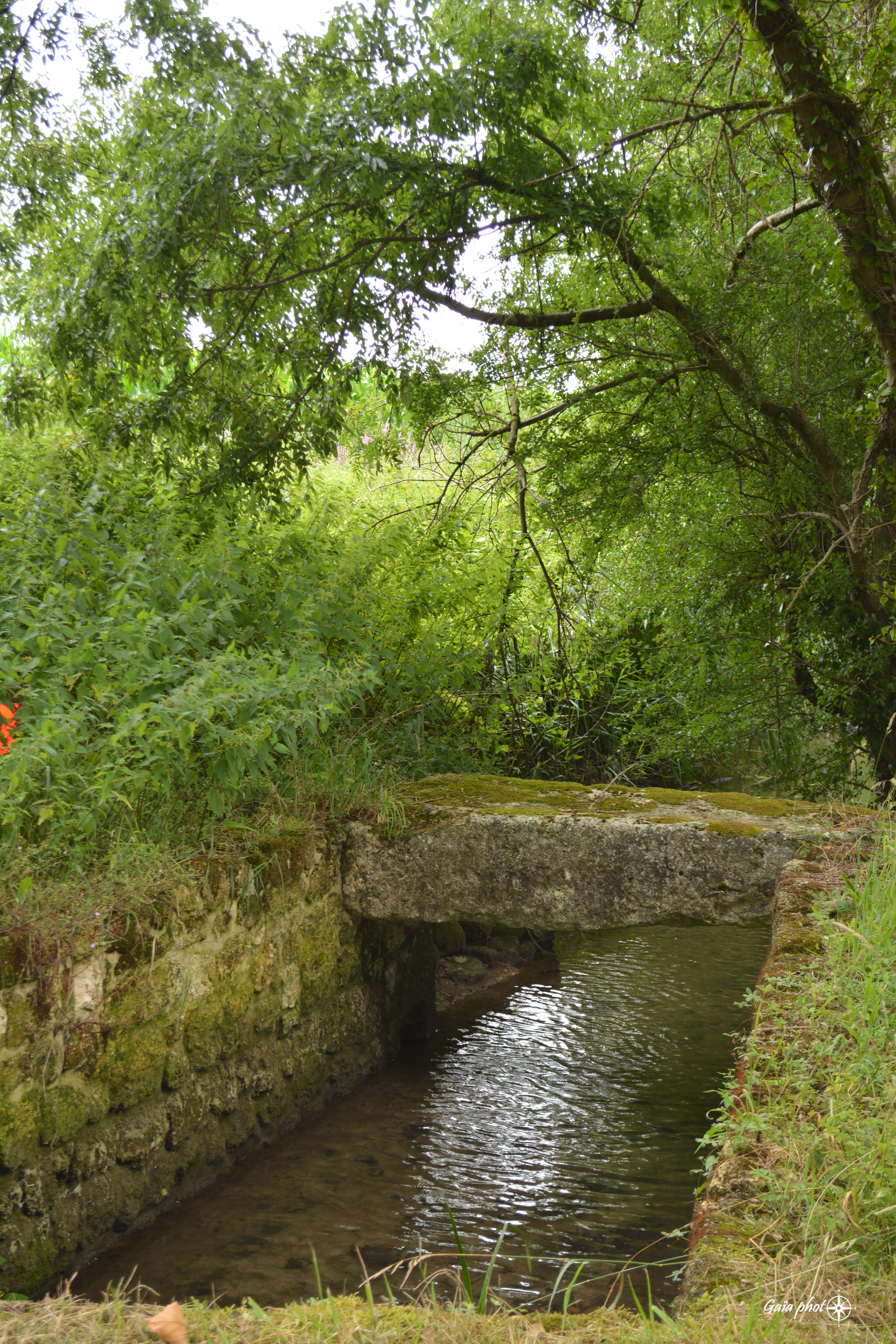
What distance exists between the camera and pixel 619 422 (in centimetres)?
645

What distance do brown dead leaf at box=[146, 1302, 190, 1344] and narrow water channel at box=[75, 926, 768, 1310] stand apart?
790 mm

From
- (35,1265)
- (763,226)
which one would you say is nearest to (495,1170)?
(35,1265)

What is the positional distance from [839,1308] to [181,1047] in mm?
2526

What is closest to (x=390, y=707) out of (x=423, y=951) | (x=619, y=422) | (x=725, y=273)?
(x=423, y=951)

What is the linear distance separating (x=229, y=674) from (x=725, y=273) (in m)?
3.99

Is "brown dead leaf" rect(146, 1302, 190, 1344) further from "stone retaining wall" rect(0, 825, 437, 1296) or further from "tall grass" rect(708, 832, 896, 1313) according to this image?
"stone retaining wall" rect(0, 825, 437, 1296)

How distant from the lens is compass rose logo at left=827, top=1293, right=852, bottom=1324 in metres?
1.47

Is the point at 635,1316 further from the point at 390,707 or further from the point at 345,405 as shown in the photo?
the point at 345,405

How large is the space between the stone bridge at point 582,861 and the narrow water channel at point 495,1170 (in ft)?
1.78

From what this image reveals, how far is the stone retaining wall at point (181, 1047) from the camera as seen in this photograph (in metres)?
Result: 2.77

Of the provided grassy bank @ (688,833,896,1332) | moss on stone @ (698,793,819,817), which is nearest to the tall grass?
grassy bank @ (688,833,896,1332)
